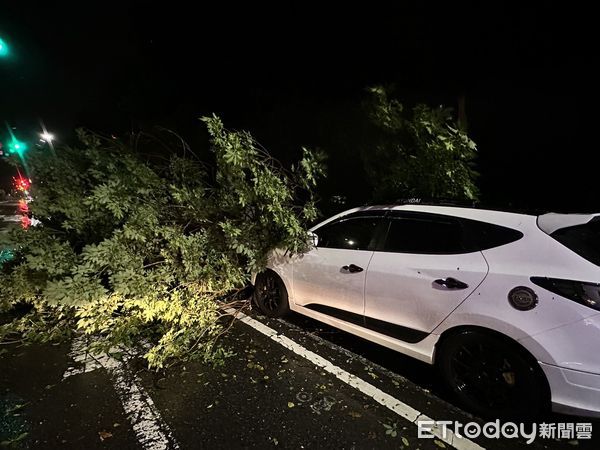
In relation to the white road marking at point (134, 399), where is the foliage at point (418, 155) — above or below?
above

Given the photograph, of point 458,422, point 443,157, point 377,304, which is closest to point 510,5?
point 443,157

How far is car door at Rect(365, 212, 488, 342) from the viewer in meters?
2.70

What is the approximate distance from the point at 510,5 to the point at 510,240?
650cm

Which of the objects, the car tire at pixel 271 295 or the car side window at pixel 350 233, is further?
the car tire at pixel 271 295

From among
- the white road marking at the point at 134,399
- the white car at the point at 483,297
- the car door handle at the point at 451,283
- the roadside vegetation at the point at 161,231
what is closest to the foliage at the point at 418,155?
the roadside vegetation at the point at 161,231

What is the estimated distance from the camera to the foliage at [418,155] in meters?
4.52

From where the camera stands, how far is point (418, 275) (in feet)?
9.47

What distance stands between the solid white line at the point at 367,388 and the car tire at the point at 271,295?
26 centimetres

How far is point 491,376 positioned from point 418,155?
3008 millimetres

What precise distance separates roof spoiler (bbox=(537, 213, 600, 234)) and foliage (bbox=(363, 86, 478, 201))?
171 cm

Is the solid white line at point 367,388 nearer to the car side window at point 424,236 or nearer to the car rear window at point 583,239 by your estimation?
the car side window at point 424,236

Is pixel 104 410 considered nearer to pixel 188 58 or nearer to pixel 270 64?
pixel 270 64

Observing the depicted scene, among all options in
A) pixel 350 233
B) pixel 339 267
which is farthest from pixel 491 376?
pixel 350 233

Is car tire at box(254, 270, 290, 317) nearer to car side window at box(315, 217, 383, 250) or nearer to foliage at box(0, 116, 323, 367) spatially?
foliage at box(0, 116, 323, 367)
